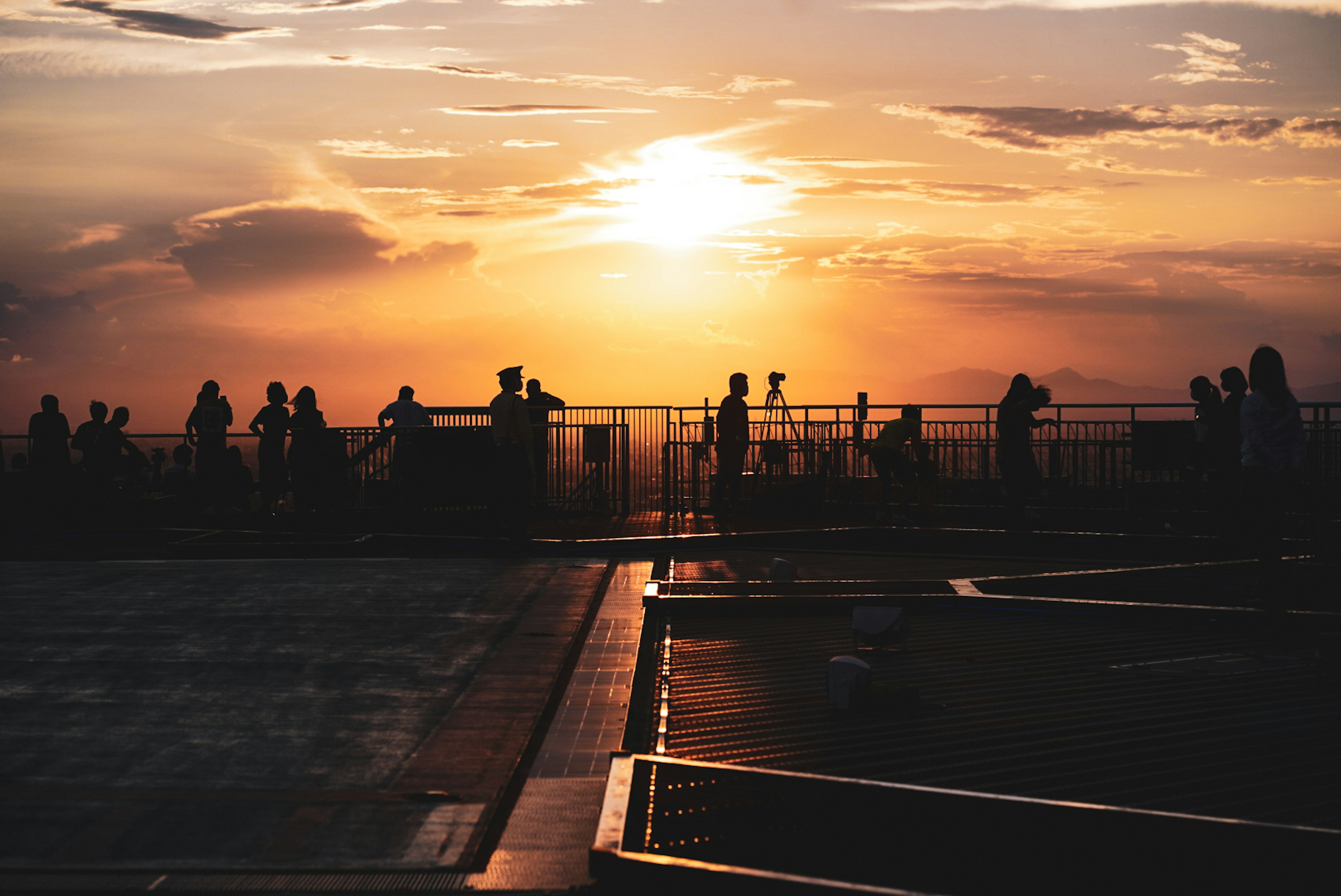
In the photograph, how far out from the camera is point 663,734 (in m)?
5.52

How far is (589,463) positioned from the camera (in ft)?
67.7

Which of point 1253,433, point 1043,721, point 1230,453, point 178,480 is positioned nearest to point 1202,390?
point 1230,453

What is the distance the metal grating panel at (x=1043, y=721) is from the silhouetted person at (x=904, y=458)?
9.21 m

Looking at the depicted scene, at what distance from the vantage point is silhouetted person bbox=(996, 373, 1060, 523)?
1482 cm

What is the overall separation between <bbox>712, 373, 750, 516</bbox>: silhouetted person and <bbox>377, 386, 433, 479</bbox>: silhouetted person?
5.04 meters

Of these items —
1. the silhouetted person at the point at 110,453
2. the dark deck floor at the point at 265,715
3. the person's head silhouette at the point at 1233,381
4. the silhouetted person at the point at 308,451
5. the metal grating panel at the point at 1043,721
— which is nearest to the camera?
the dark deck floor at the point at 265,715

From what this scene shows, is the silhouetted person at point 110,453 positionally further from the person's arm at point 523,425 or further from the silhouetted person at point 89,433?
the person's arm at point 523,425

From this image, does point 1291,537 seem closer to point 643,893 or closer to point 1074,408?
point 1074,408

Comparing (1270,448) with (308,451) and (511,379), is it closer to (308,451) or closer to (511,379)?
(511,379)

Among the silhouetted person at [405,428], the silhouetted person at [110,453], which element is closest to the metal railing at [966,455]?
the silhouetted person at [405,428]

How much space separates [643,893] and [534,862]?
2.05ft

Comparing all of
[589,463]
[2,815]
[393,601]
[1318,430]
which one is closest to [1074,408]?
[1318,430]

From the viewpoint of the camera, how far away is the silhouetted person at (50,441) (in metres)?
19.1

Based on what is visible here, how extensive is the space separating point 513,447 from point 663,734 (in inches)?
399
